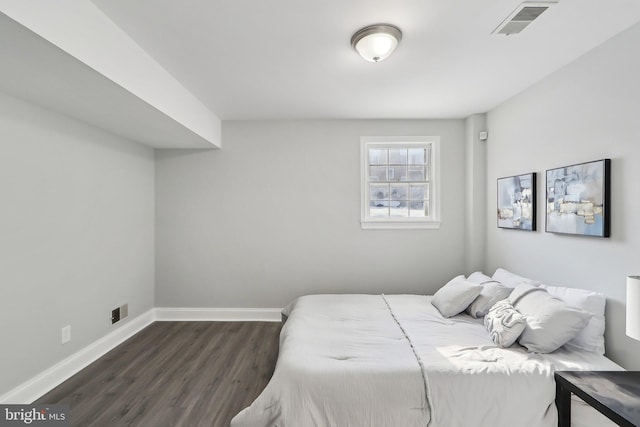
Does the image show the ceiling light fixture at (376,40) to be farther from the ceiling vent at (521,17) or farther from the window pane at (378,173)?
the window pane at (378,173)

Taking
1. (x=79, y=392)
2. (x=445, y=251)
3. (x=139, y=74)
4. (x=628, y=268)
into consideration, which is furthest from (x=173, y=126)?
(x=628, y=268)

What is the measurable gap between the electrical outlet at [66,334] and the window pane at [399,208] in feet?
11.6

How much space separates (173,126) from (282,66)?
4.05 feet

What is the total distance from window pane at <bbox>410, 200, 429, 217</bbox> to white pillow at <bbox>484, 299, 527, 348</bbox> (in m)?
1.82

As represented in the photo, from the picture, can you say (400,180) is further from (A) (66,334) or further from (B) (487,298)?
(A) (66,334)

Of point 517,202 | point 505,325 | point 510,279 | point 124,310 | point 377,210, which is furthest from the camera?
point 377,210

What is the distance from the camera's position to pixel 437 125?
3922 millimetres

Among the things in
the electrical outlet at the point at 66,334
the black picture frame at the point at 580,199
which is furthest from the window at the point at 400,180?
the electrical outlet at the point at 66,334

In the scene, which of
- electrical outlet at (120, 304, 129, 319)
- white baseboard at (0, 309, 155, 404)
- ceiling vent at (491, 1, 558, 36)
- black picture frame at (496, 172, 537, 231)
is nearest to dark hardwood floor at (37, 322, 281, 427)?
white baseboard at (0, 309, 155, 404)

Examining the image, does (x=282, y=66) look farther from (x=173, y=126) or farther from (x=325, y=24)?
(x=173, y=126)

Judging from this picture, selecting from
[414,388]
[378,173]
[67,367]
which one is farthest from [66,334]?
[378,173]

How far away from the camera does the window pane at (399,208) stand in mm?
4043

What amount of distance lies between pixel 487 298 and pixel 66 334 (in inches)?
143

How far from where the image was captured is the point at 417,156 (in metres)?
4.07
